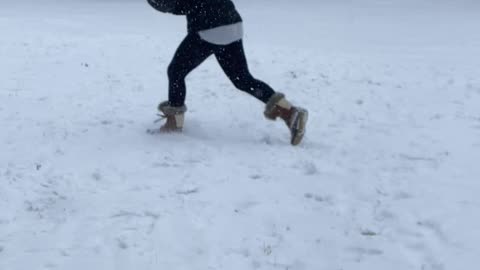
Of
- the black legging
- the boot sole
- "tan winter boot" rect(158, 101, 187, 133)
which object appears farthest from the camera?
"tan winter boot" rect(158, 101, 187, 133)

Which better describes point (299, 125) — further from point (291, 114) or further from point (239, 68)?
point (239, 68)

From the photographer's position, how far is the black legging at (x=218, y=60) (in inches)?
233

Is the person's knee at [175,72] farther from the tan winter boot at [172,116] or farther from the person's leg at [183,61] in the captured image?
the tan winter boot at [172,116]

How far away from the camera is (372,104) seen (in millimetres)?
7781

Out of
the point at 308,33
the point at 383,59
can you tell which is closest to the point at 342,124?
the point at 383,59

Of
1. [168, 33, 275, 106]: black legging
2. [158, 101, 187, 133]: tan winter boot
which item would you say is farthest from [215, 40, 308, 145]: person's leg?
[158, 101, 187, 133]: tan winter boot

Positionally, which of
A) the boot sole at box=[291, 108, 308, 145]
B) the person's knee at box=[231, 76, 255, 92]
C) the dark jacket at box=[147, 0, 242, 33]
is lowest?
the boot sole at box=[291, 108, 308, 145]

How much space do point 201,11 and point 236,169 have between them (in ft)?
4.76

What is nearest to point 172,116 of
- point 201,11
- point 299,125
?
point 201,11

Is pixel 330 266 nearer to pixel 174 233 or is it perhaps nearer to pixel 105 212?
pixel 174 233

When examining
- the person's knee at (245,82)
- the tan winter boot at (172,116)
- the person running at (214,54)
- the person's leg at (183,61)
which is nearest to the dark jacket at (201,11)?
the person running at (214,54)

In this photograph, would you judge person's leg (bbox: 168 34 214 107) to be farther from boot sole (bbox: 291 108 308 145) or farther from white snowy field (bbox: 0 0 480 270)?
boot sole (bbox: 291 108 308 145)

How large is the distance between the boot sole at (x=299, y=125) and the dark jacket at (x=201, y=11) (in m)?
1.04

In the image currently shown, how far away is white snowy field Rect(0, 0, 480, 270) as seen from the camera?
13.5ft
